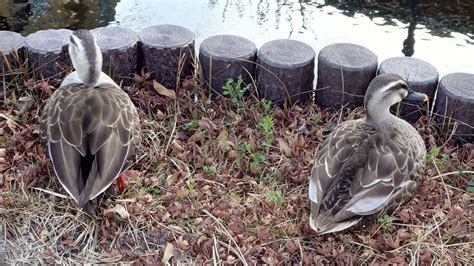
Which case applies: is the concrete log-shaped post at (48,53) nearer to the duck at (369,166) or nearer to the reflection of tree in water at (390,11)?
the reflection of tree in water at (390,11)

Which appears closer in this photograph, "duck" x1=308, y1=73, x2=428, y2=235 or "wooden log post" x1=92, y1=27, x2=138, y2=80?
"duck" x1=308, y1=73, x2=428, y2=235

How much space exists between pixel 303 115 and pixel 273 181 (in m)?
0.68

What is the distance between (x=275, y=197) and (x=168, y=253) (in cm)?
71

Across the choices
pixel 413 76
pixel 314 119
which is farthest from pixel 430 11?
pixel 314 119

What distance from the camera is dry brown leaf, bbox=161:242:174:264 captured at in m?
3.39

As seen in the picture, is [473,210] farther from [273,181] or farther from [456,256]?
[273,181]

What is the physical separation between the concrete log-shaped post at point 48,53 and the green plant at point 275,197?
1730 mm

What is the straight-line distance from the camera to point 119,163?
11.7 feet

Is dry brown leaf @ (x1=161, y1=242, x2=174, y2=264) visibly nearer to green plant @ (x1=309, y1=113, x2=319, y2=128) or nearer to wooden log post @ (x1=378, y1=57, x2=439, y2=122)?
green plant @ (x1=309, y1=113, x2=319, y2=128)

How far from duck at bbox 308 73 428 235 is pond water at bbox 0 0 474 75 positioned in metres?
1.46

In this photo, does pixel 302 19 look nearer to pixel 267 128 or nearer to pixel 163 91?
pixel 163 91

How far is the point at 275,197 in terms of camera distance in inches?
147

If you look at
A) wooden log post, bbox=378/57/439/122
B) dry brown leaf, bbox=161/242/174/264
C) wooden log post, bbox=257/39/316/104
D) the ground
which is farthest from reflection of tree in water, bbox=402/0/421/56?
dry brown leaf, bbox=161/242/174/264

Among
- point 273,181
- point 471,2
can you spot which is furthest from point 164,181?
point 471,2
